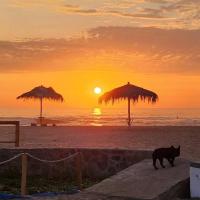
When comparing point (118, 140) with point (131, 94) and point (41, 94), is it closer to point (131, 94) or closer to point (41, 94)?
→ point (131, 94)

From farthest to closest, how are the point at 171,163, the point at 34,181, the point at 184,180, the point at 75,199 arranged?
the point at 34,181 < the point at 171,163 < the point at 184,180 < the point at 75,199

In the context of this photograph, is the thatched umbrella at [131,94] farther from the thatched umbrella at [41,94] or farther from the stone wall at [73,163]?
the stone wall at [73,163]

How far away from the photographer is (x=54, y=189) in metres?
12.6

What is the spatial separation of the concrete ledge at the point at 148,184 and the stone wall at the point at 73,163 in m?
1.84

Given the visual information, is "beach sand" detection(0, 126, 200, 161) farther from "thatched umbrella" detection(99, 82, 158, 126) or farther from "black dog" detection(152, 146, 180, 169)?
"thatched umbrella" detection(99, 82, 158, 126)

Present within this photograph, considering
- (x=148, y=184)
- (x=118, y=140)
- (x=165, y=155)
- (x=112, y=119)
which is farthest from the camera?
(x=112, y=119)

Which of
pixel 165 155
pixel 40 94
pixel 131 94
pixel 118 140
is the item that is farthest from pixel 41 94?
pixel 165 155

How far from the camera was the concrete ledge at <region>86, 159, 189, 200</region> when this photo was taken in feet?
33.0

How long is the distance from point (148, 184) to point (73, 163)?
402cm

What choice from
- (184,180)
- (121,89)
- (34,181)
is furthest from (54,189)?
(121,89)

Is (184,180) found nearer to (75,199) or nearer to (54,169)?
(75,199)

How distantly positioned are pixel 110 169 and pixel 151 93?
2448cm

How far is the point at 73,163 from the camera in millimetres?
14273

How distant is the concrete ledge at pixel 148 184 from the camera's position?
10047 mm
